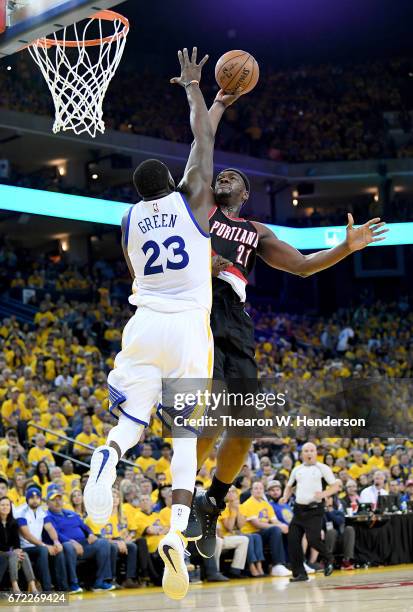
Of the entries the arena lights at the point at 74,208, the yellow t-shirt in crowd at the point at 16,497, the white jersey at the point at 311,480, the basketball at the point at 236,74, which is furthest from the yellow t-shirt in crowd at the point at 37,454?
the arena lights at the point at 74,208

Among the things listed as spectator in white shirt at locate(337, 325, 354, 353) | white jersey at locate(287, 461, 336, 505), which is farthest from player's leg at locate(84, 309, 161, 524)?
spectator in white shirt at locate(337, 325, 354, 353)

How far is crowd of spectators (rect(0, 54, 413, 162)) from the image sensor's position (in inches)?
1100

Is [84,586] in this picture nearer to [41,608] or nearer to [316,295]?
[41,608]

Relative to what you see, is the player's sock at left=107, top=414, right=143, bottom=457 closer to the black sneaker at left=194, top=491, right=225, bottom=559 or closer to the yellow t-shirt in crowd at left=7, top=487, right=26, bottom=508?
the black sneaker at left=194, top=491, right=225, bottom=559

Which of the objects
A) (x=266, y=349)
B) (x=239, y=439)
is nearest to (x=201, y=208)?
(x=239, y=439)

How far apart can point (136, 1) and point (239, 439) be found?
2472 centimetres

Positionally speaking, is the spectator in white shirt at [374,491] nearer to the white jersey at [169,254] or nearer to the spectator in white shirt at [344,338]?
the white jersey at [169,254]

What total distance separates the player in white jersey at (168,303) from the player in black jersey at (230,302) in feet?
2.73

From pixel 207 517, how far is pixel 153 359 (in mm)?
1548

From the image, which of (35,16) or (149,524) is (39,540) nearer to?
(149,524)

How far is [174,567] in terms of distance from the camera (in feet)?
15.9

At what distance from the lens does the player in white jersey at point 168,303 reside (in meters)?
5.17

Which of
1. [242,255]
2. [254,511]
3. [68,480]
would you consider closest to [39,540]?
[68,480]

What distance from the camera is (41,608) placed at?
777cm
